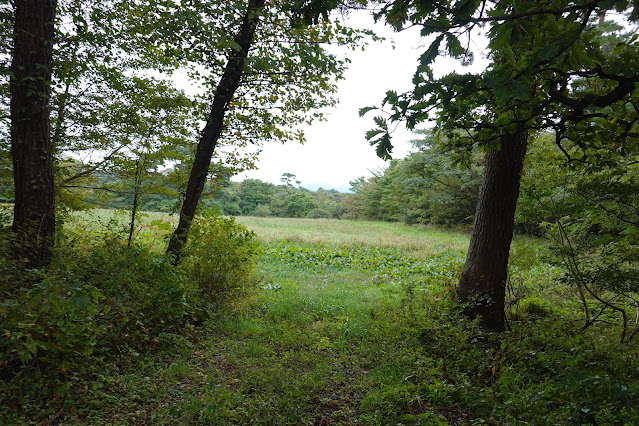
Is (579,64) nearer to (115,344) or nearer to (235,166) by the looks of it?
(115,344)

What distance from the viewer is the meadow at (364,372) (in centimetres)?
291

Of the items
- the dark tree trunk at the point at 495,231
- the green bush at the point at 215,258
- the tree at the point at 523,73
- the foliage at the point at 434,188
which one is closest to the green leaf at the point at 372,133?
the tree at the point at 523,73

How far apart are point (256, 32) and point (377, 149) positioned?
4.96m

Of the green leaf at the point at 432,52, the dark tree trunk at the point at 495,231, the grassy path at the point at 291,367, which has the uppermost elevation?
the green leaf at the point at 432,52

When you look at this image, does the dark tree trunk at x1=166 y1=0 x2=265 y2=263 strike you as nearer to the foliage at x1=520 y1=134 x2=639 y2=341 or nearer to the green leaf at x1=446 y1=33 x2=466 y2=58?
the green leaf at x1=446 y1=33 x2=466 y2=58

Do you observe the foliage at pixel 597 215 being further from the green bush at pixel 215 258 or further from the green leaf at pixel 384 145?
the green bush at pixel 215 258

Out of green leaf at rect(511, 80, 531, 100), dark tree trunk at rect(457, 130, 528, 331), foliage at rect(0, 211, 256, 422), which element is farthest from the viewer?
dark tree trunk at rect(457, 130, 528, 331)

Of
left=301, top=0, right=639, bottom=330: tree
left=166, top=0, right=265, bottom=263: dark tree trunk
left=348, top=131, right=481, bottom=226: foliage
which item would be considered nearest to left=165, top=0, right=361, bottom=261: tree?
left=166, top=0, right=265, bottom=263: dark tree trunk

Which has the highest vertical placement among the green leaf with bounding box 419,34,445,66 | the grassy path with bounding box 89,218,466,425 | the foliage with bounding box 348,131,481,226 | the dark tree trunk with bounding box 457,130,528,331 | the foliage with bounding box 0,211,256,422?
the foliage with bounding box 348,131,481,226

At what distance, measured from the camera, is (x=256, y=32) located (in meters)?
6.14

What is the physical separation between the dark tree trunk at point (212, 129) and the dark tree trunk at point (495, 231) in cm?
449

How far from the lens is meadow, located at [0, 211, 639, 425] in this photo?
2.91 m

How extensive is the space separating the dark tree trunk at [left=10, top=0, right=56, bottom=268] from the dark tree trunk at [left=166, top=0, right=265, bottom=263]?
1876 millimetres

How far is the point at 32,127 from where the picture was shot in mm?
4430
